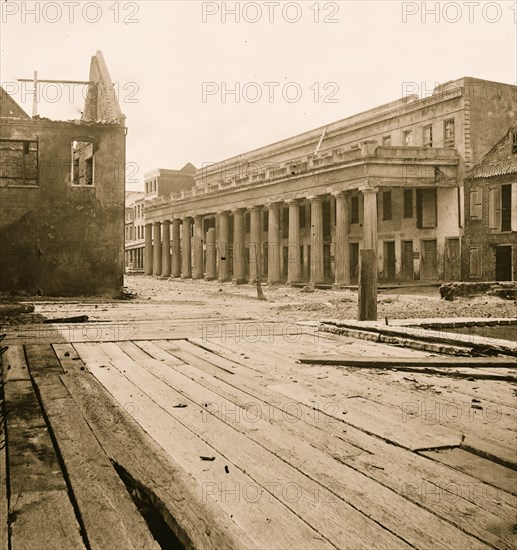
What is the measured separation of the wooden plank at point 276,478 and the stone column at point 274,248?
3530cm

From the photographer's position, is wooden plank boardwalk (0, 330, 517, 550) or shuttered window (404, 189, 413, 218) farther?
shuttered window (404, 189, 413, 218)

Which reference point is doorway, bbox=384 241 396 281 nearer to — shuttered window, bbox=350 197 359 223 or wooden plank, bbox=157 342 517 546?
shuttered window, bbox=350 197 359 223

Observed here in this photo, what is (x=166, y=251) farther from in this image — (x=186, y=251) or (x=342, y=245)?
(x=342, y=245)

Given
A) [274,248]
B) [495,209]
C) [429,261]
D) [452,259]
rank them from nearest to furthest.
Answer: [495,209]
[452,259]
[429,261]
[274,248]

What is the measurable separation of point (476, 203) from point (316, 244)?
9.53m

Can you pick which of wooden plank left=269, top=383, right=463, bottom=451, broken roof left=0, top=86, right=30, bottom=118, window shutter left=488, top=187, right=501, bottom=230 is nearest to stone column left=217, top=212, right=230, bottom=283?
→ window shutter left=488, top=187, right=501, bottom=230

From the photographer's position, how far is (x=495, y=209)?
31.5 m

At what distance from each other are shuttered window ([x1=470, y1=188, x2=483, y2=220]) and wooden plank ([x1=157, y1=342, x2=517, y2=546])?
29818 millimetres

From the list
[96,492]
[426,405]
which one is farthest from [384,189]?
[96,492]

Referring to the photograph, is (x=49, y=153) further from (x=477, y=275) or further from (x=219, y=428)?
(x=477, y=275)

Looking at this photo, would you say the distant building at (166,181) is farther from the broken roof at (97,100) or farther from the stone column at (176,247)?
the broken roof at (97,100)

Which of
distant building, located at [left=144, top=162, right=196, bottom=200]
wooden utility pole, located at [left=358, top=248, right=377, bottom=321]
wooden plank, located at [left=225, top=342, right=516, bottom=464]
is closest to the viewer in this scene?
wooden plank, located at [left=225, top=342, right=516, bottom=464]

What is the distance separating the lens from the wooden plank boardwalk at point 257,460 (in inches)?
102

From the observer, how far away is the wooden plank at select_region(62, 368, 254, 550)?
8.34 feet
